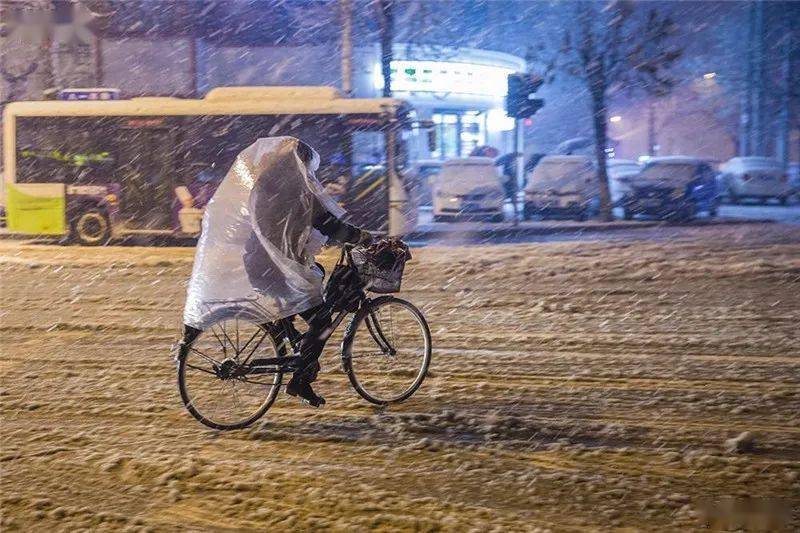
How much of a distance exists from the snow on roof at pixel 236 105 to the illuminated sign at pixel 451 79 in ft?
52.5

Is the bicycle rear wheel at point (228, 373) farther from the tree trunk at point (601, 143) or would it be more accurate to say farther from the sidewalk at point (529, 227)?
the tree trunk at point (601, 143)

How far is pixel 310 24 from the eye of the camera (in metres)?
32.4

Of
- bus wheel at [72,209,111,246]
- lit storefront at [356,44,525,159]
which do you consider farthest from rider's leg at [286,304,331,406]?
lit storefront at [356,44,525,159]

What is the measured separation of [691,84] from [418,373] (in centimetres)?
4950

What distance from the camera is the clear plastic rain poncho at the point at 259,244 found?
5629mm

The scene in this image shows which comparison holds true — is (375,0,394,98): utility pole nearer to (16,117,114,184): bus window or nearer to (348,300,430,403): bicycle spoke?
(16,117,114,184): bus window

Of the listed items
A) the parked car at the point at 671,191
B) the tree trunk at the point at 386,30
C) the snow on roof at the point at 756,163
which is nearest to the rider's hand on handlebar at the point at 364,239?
the tree trunk at the point at 386,30

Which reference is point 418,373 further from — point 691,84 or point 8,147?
point 691,84

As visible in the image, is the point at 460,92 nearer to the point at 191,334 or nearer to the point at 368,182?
the point at 368,182

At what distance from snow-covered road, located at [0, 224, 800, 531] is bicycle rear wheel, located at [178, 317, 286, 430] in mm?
158

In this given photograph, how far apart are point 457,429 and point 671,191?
65.5 feet

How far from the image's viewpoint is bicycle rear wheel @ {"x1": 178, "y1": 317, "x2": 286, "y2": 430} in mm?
5719

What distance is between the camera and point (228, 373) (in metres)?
5.77

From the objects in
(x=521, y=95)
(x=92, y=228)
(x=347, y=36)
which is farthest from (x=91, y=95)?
(x=521, y=95)
